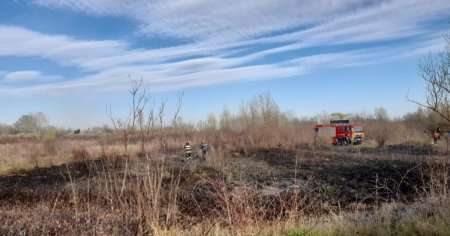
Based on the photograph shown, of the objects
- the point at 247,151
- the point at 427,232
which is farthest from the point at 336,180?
the point at 247,151

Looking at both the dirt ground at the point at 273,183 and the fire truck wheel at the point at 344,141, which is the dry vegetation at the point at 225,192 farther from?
the fire truck wheel at the point at 344,141

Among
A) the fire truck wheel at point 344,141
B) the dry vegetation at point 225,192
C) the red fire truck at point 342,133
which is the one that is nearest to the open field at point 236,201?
the dry vegetation at point 225,192

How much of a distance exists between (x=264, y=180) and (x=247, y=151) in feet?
35.1

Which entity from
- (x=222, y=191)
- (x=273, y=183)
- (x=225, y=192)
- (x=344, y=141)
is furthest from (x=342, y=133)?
(x=225, y=192)

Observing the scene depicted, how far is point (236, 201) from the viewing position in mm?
5965

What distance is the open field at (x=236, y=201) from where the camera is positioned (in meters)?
6.22

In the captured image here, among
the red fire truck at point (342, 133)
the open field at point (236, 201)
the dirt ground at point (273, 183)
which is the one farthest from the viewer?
the red fire truck at point (342, 133)

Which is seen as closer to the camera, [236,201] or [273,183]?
[236,201]

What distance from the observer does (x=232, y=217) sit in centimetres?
610

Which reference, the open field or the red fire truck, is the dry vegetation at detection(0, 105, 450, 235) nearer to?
the open field

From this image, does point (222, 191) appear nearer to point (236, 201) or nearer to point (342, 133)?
point (236, 201)

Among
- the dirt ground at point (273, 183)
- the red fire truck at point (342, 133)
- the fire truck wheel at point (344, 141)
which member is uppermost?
the red fire truck at point (342, 133)

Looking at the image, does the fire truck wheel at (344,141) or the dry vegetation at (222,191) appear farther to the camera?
the fire truck wheel at (344,141)

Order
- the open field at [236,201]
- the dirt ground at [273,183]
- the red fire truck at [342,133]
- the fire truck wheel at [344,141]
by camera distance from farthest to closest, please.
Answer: the fire truck wheel at [344,141] → the red fire truck at [342,133] → the dirt ground at [273,183] → the open field at [236,201]
